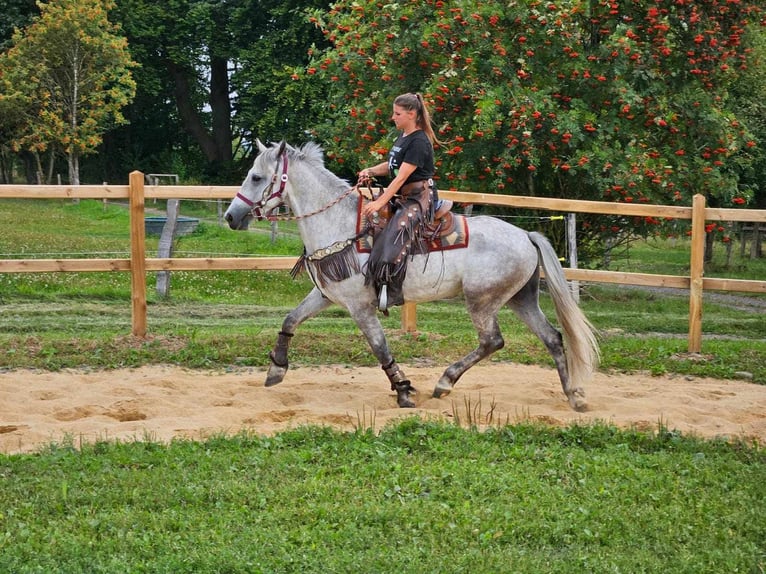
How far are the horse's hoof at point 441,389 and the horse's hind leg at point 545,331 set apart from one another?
0.86 meters

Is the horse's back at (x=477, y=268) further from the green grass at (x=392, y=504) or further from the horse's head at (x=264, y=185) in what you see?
the green grass at (x=392, y=504)

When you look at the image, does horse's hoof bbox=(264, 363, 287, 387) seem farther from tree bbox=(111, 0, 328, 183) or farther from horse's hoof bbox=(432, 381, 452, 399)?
tree bbox=(111, 0, 328, 183)

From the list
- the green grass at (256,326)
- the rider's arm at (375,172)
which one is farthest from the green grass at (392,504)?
the green grass at (256,326)

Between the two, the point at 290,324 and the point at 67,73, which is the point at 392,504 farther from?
the point at 67,73

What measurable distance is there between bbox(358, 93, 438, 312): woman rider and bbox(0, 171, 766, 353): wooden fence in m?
2.82

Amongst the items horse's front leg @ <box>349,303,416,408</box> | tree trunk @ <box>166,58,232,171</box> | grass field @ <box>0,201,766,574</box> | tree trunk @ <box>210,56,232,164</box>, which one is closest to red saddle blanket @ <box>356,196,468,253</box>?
horse's front leg @ <box>349,303,416,408</box>

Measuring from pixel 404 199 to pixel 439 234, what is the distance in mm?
425

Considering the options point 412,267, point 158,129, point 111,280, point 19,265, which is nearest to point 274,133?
point 158,129

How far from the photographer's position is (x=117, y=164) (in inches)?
1635

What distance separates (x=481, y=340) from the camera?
800 cm

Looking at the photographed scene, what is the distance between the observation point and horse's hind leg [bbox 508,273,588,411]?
7828mm

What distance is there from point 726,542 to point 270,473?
8.18 feet

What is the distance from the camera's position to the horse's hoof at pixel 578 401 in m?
7.77

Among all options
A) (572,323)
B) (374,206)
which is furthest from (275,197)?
(572,323)
